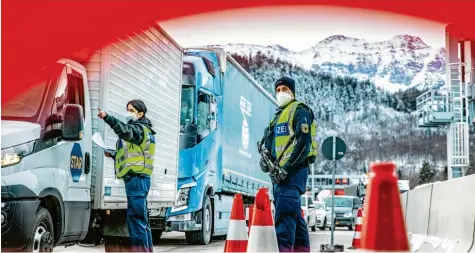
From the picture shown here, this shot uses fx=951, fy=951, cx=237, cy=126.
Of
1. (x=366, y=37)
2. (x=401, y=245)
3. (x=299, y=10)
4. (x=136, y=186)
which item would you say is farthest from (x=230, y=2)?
(x=401, y=245)

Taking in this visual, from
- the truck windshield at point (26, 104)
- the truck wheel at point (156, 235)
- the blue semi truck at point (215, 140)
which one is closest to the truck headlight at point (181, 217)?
the blue semi truck at point (215, 140)

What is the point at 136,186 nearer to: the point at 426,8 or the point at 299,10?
the point at 299,10

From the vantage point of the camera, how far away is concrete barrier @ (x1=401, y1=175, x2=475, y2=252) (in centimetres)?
736

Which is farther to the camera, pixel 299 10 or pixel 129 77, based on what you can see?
pixel 129 77

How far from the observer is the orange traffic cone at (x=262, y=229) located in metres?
6.35

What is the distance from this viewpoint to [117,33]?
6.43m

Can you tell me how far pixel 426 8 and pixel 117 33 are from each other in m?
2.06

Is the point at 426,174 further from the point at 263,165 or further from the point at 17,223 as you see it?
the point at 17,223

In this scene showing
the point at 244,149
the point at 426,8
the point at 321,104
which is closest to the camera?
the point at 426,8

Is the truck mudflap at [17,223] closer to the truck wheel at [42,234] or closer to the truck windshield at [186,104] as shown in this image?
the truck wheel at [42,234]

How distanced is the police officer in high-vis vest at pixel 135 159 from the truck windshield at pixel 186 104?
2.57ft

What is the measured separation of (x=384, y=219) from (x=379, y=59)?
7.22ft

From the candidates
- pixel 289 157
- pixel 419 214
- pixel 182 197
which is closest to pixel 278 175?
pixel 289 157

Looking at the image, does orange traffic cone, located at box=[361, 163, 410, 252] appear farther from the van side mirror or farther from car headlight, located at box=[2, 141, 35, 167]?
the van side mirror
